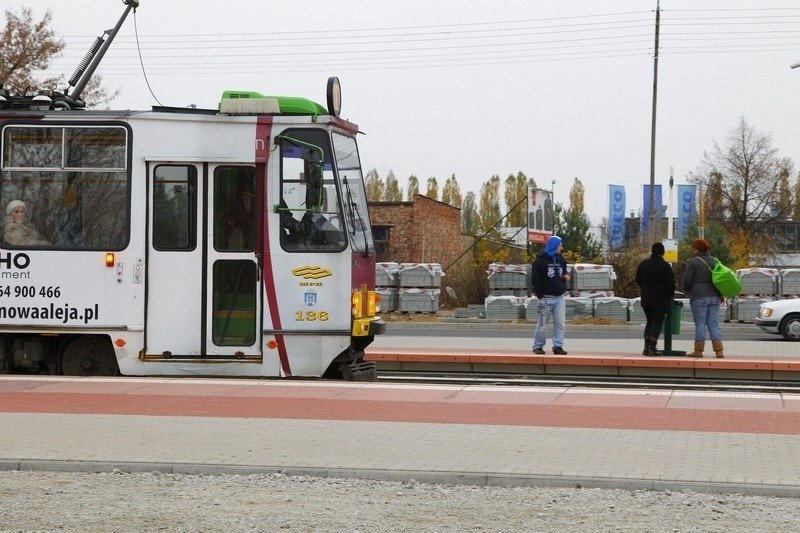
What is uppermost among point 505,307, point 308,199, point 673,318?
point 308,199

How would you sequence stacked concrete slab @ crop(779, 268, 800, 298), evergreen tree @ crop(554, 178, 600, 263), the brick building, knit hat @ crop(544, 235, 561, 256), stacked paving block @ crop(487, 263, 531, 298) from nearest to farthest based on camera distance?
knit hat @ crop(544, 235, 561, 256), stacked concrete slab @ crop(779, 268, 800, 298), stacked paving block @ crop(487, 263, 531, 298), evergreen tree @ crop(554, 178, 600, 263), the brick building

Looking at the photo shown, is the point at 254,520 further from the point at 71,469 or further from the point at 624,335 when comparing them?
the point at 624,335

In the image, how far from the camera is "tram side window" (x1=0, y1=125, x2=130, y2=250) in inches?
530

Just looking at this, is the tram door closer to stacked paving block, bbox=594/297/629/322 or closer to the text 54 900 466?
the text 54 900 466

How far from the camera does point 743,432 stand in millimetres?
9602

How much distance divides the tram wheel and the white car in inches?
641

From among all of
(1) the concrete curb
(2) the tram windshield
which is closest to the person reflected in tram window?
(2) the tram windshield

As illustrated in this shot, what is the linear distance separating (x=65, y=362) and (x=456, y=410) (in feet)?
17.5

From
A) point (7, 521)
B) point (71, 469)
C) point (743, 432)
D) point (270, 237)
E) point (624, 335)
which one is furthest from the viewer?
point (624, 335)

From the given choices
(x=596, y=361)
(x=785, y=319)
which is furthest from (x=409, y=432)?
(x=785, y=319)

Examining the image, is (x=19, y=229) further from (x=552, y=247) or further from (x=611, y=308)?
(x=611, y=308)

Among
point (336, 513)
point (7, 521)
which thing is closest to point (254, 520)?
point (336, 513)

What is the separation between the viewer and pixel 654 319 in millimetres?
17672

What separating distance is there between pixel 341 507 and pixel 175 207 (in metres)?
7.07
